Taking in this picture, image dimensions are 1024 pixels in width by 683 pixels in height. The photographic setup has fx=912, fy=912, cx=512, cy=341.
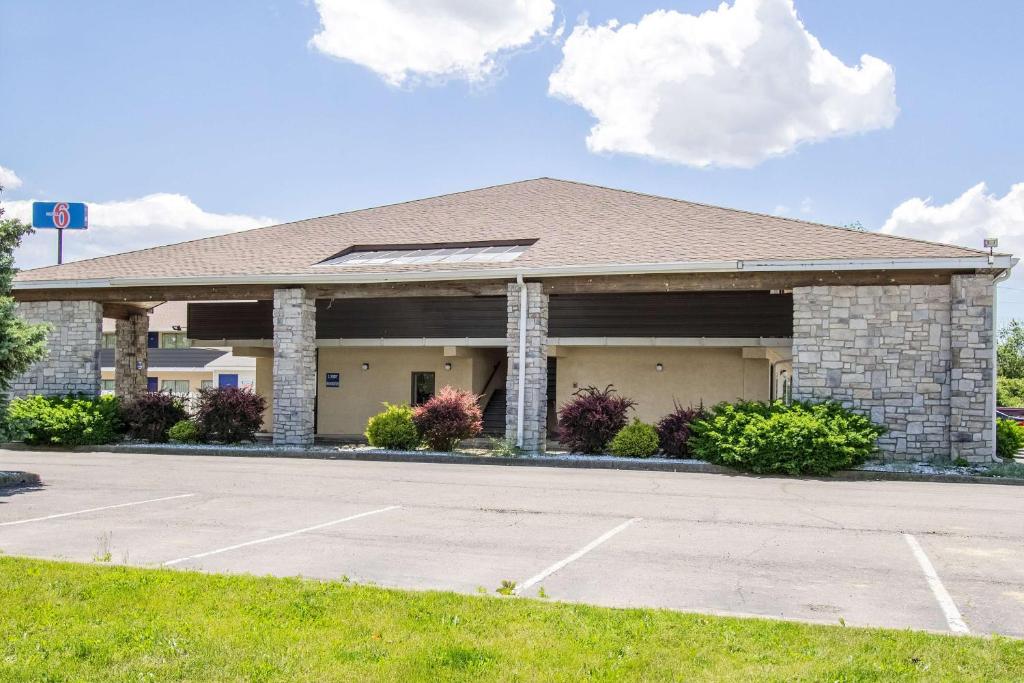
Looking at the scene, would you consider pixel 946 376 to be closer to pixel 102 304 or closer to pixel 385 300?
pixel 385 300

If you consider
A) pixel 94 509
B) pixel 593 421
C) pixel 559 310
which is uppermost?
pixel 559 310

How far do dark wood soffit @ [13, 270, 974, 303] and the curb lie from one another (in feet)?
11.3

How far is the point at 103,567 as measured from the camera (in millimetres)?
7070

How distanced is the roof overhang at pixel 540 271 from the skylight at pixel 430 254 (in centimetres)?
108

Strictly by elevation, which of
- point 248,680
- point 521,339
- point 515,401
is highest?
point 521,339

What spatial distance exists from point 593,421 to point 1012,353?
52.3 m

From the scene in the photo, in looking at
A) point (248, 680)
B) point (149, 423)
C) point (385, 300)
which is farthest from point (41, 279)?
point (248, 680)

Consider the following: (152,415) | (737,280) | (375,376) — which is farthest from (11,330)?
(375,376)

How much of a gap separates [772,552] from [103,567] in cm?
561

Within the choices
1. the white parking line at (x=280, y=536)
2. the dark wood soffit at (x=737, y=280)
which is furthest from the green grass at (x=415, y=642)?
the dark wood soffit at (x=737, y=280)

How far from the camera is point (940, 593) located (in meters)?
6.62

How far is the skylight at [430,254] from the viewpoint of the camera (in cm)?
1977

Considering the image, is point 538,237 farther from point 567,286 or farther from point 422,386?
point 422,386

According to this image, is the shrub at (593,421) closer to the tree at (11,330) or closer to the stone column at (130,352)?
the tree at (11,330)
